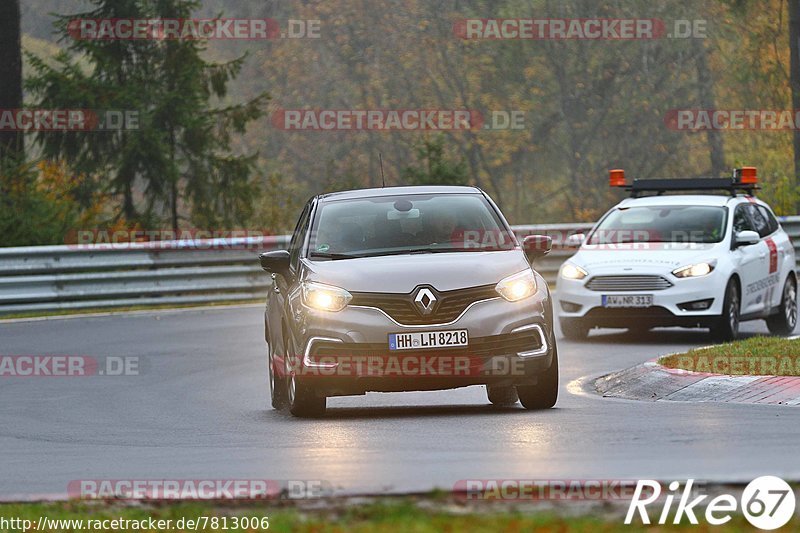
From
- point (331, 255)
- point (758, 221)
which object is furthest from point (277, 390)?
point (758, 221)

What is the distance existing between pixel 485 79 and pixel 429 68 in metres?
1.93

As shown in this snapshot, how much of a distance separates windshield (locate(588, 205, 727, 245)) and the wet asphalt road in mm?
2213

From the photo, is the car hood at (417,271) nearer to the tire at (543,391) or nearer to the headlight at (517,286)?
the headlight at (517,286)

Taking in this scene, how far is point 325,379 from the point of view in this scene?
1216 centimetres

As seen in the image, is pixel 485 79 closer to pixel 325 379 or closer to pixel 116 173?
pixel 116 173

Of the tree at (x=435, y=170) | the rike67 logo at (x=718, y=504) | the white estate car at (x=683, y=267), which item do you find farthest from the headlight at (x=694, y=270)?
the tree at (x=435, y=170)

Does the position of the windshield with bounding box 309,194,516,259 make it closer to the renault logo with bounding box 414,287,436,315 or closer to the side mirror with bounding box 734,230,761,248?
the renault logo with bounding box 414,287,436,315

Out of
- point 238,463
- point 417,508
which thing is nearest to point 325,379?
point 238,463

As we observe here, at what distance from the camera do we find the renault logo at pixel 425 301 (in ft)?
38.9

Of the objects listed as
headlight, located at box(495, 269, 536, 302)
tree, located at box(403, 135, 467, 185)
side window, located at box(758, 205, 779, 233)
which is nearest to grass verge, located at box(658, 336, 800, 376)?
headlight, located at box(495, 269, 536, 302)

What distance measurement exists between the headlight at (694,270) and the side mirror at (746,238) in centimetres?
73

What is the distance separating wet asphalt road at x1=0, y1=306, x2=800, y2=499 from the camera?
8836mm

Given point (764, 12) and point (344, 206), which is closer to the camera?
point (344, 206)

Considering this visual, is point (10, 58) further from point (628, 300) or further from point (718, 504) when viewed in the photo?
point (718, 504)
